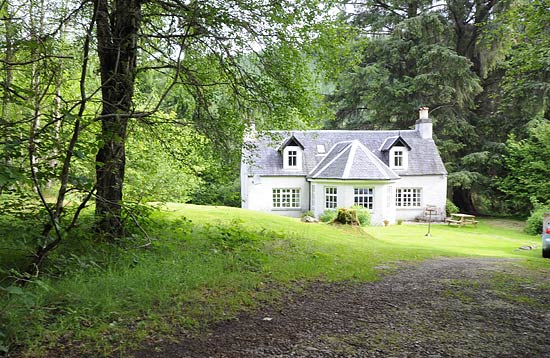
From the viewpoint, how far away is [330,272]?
721cm

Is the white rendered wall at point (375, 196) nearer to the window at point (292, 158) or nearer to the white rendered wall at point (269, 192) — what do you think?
the white rendered wall at point (269, 192)

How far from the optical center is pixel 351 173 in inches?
959

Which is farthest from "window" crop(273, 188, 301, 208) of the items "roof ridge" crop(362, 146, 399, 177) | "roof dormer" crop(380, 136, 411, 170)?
"roof dormer" crop(380, 136, 411, 170)

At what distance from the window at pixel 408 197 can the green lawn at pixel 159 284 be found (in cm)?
1839

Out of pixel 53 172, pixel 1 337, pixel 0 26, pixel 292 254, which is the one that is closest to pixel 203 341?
pixel 1 337

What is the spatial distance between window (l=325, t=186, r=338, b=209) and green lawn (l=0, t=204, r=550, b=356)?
14877mm

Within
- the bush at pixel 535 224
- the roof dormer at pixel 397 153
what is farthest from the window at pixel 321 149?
the bush at pixel 535 224

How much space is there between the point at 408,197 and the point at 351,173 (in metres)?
5.90

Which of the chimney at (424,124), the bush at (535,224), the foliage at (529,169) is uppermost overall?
the chimney at (424,124)

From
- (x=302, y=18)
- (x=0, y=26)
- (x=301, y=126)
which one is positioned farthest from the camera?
(x=301, y=126)

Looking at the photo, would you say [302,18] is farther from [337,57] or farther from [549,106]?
[549,106]

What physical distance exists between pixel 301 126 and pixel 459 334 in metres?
5.92

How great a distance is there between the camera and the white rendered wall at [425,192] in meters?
27.5

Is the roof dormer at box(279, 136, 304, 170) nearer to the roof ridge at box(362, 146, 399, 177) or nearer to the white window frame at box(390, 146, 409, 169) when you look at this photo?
the roof ridge at box(362, 146, 399, 177)
